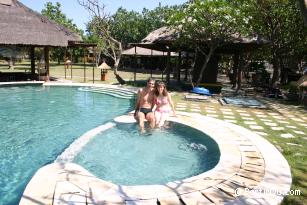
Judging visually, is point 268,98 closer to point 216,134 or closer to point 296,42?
point 296,42

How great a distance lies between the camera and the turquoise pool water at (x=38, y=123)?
5562 millimetres

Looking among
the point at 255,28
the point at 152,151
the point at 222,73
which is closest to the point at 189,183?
the point at 152,151

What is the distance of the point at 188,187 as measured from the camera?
13.6 ft

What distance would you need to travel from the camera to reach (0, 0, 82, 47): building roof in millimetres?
17047

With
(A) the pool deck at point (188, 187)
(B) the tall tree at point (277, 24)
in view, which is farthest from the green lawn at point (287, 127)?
(B) the tall tree at point (277, 24)

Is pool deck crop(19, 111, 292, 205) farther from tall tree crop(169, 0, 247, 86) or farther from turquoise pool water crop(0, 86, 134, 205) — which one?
tall tree crop(169, 0, 247, 86)

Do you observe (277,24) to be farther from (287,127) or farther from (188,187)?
(188,187)

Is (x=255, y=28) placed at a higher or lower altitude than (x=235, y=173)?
higher

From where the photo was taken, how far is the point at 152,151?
672 centimetres

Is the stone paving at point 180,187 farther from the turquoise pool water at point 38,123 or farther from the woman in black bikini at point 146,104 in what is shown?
the woman in black bikini at point 146,104

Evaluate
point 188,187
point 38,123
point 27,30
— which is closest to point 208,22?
point 38,123

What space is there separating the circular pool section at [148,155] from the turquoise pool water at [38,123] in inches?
38.0

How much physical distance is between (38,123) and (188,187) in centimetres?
663

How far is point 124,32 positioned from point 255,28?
32.6 m
